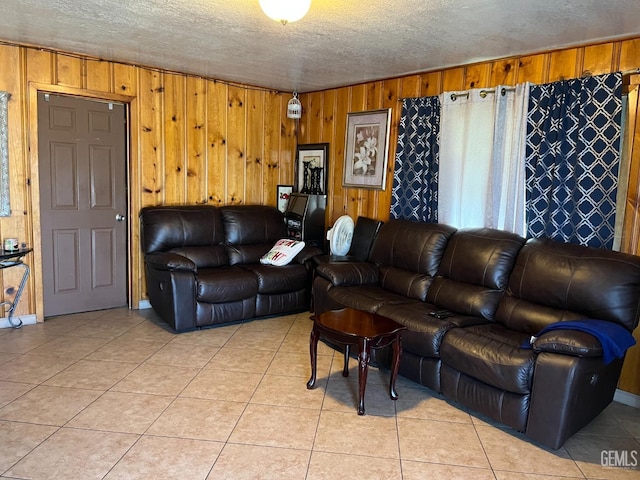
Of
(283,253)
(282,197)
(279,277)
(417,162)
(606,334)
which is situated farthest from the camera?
(282,197)

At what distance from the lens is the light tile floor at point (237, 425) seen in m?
2.23

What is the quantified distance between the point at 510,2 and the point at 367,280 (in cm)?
230

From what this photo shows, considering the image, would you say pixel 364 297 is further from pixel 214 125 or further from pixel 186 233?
pixel 214 125

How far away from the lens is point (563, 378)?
2324 millimetres

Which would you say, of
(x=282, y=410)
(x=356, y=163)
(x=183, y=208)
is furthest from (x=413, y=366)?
(x=183, y=208)

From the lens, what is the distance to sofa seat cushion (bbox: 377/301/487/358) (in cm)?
293

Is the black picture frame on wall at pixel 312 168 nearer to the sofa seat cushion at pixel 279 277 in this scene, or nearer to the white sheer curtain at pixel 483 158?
the sofa seat cushion at pixel 279 277

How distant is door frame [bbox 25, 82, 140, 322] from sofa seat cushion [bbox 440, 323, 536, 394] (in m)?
3.24

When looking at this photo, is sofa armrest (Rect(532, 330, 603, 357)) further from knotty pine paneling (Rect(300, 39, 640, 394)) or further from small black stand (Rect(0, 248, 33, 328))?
small black stand (Rect(0, 248, 33, 328))

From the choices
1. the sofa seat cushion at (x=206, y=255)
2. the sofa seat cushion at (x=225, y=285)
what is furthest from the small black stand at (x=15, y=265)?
the sofa seat cushion at (x=225, y=285)

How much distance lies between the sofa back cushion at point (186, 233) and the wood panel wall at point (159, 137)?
0.27m

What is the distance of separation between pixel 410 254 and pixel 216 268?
1876mm

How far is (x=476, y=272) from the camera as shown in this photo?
3.35 m

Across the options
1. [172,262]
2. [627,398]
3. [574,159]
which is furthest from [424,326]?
[172,262]
